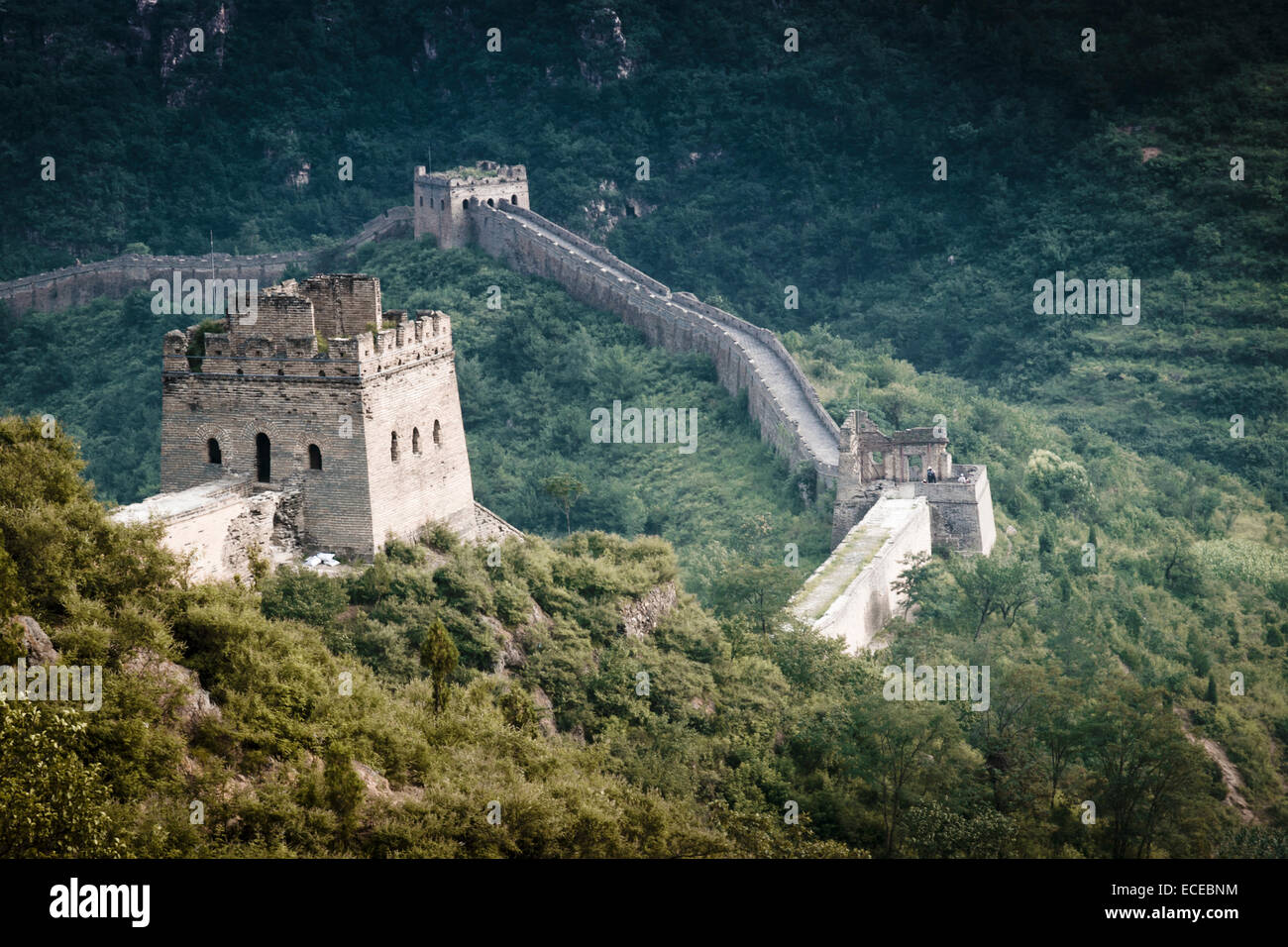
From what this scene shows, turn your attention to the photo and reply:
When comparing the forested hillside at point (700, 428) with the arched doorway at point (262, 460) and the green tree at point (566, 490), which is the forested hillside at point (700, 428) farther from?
the arched doorway at point (262, 460)

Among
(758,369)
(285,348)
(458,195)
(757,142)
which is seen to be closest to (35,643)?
(285,348)

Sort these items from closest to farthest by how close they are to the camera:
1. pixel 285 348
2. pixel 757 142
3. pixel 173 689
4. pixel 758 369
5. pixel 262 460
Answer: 1. pixel 173 689
2. pixel 285 348
3. pixel 262 460
4. pixel 758 369
5. pixel 757 142

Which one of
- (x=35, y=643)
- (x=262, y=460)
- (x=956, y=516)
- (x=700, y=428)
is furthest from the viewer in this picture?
(x=700, y=428)

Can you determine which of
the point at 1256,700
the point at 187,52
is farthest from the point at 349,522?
the point at 187,52

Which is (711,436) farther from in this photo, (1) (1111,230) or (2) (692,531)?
(1) (1111,230)

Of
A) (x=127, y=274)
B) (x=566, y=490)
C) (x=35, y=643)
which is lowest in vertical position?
(x=35, y=643)

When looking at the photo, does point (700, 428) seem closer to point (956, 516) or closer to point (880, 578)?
point (956, 516)
